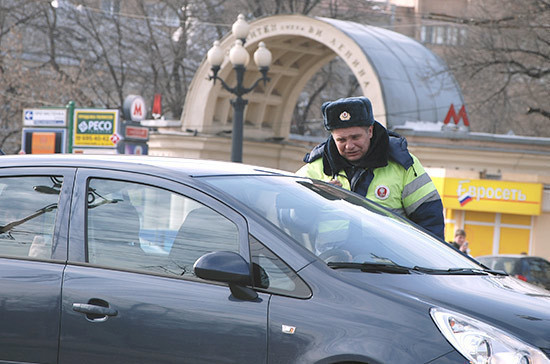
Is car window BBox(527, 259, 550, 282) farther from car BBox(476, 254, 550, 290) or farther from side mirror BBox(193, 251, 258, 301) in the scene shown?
side mirror BBox(193, 251, 258, 301)

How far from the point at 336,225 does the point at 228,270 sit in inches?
27.1

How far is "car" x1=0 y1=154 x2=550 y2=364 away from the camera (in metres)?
3.69

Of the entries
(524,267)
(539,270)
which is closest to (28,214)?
(524,267)

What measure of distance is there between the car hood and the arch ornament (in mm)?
21061

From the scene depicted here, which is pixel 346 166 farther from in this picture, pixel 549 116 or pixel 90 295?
pixel 549 116

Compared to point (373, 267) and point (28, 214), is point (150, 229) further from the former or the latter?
point (373, 267)

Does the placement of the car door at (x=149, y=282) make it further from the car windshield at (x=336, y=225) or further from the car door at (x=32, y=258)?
the car windshield at (x=336, y=225)

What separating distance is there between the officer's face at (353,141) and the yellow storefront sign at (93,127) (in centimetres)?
2495

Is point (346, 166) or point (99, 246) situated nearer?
point (99, 246)

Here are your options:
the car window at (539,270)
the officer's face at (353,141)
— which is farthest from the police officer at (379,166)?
the car window at (539,270)

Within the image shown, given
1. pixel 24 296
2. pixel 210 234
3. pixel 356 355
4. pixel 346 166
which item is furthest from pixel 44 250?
pixel 346 166

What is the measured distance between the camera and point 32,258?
4.49m

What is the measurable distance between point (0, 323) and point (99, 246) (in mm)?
566

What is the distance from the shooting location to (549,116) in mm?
23484
